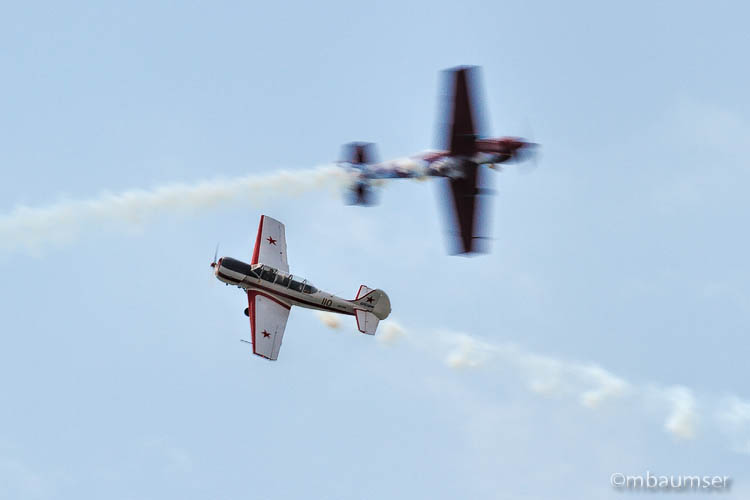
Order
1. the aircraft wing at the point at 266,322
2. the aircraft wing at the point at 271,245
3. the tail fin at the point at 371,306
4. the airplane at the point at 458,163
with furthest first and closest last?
the aircraft wing at the point at 271,245
the tail fin at the point at 371,306
the aircraft wing at the point at 266,322
the airplane at the point at 458,163

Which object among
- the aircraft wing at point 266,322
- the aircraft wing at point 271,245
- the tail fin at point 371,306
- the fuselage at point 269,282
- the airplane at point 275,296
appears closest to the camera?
the aircraft wing at point 266,322

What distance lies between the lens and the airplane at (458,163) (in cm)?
3806

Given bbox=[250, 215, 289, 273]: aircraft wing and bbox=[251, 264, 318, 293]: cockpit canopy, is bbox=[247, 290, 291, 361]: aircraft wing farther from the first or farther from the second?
bbox=[250, 215, 289, 273]: aircraft wing

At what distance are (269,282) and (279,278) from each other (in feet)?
1.53

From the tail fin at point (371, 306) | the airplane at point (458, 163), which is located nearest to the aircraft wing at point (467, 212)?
the airplane at point (458, 163)

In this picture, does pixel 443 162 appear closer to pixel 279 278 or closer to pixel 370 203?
pixel 370 203

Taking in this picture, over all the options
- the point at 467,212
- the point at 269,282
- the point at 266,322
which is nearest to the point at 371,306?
the point at 269,282

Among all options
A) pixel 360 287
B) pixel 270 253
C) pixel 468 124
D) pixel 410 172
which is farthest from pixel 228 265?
pixel 468 124

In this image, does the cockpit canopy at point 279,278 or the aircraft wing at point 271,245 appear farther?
the aircraft wing at point 271,245

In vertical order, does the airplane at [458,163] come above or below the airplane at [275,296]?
above

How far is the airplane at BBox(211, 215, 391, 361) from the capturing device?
44.2 metres

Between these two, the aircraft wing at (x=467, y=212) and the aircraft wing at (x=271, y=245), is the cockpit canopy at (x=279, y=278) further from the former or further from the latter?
the aircraft wing at (x=467, y=212)

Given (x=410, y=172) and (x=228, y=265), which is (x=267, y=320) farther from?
(x=410, y=172)

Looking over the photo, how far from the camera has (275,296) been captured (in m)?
45.6
